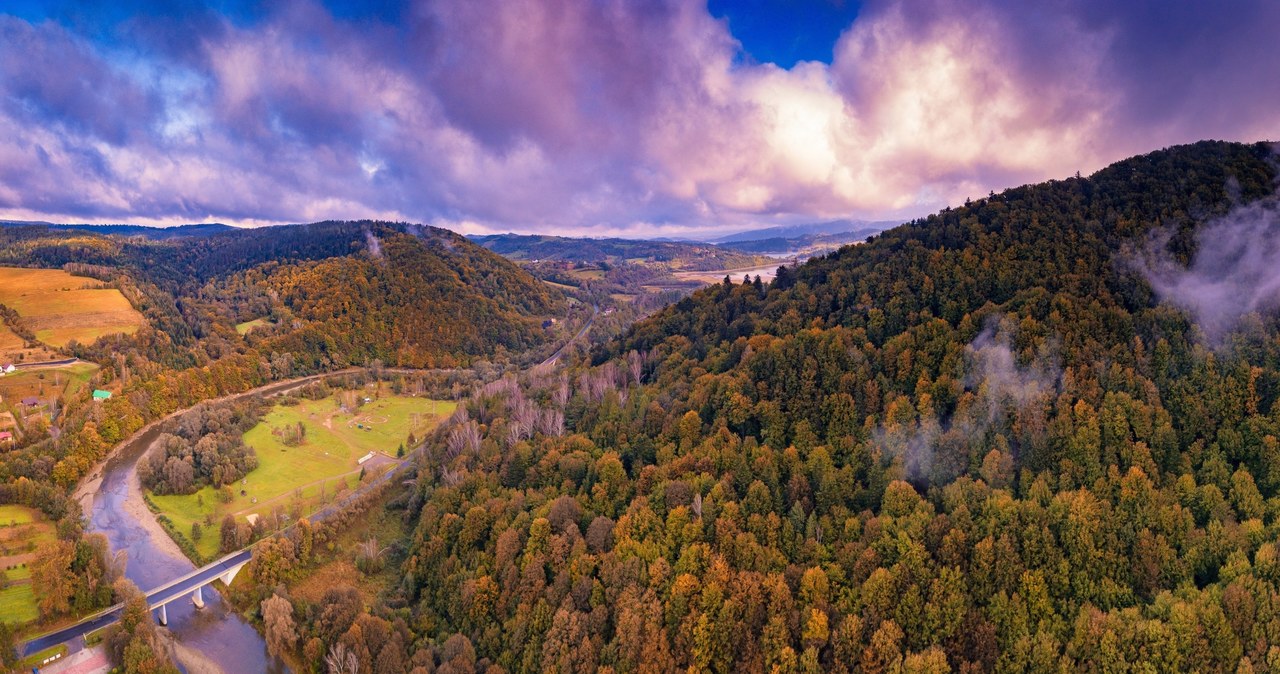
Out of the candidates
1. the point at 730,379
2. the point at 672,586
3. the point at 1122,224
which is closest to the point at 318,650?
the point at 672,586

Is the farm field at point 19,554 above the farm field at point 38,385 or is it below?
below

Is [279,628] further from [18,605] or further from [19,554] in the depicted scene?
[19,554]

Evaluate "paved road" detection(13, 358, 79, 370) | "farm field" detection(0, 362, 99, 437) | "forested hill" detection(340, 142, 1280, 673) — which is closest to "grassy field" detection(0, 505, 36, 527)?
"farm field" detection(0, 362, 99, 437)

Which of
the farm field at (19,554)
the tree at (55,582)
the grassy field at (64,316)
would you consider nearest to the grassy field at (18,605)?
the farm field at (19,554)

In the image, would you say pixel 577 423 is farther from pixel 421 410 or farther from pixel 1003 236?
pixel 421 410

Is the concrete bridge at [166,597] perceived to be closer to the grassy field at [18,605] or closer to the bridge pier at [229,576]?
the bridge pier at [229,576]

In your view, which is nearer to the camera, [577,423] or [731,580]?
[731,580]
